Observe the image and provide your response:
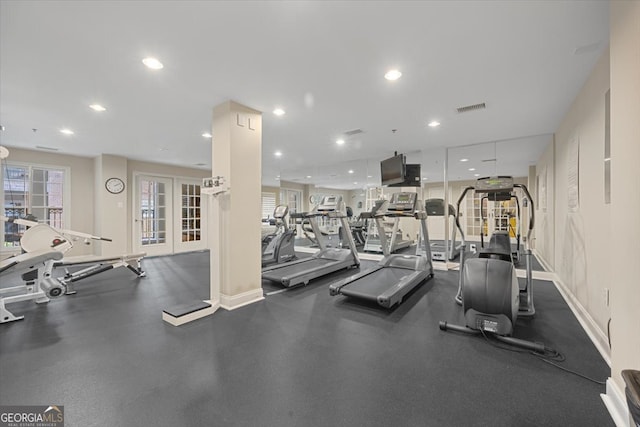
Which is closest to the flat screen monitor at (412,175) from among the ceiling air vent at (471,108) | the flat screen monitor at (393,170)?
Answer: the flat screen monitor at (393,170)

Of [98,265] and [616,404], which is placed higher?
[98,265]

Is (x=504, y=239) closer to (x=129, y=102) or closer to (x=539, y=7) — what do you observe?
(x=539, y=7)

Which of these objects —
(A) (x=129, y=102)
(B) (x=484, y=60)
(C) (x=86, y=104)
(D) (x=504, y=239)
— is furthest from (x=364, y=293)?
(C) (x=86, y=104)

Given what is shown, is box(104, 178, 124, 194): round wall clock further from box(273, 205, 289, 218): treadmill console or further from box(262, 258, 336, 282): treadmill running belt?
box(262, 258, 336, 282): treadmill running belt

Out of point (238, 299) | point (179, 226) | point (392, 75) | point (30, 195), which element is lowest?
point (238, 299)

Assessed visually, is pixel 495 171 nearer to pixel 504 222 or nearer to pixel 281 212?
pixel 504 222

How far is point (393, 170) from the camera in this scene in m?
5.15

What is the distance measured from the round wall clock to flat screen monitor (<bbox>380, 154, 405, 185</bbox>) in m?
6.50

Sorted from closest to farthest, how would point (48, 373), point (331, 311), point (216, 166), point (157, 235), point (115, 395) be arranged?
point (115, 395) → point (48, 373) → point (331, 311) → point (216, 166) → point (157, 235)

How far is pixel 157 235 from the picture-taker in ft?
24.3

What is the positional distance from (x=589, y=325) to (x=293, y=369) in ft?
9.70

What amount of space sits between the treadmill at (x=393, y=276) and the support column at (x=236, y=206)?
120cm

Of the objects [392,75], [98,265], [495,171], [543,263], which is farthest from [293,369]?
[495,171]

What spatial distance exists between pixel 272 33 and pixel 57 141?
5.73 m
